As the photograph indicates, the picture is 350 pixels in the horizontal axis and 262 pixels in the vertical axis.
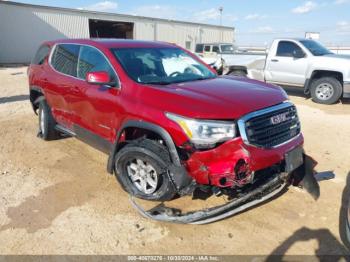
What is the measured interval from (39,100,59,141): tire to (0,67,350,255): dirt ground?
1.70ft

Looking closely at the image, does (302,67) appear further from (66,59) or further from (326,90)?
(66,59)

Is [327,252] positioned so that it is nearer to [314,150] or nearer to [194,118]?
[194,118]

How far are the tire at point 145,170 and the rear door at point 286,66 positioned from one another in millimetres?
7889

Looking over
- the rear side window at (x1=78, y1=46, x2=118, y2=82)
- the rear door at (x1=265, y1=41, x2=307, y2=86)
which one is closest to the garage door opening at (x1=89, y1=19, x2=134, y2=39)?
the rear door at (x1=265, y1=41, x2=307, y2=86)

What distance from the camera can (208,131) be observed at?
3.28 m

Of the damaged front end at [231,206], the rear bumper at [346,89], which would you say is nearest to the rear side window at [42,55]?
the damaged front end at [231,206]

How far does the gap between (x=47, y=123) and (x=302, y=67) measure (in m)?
7.70

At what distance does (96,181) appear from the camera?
456cm

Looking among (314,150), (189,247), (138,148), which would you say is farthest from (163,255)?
(314,150)

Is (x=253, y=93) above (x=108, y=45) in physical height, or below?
below

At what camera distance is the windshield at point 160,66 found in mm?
4169

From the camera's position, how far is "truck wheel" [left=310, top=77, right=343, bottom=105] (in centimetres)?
972

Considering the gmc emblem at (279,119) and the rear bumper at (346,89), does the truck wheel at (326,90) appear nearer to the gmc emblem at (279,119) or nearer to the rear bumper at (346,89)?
the rear bumper at (346,89)

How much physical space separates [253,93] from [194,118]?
917 millimetres
